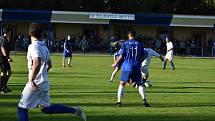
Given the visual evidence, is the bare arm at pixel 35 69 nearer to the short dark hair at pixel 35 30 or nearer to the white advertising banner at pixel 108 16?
the short dark hair at pixel 35 30

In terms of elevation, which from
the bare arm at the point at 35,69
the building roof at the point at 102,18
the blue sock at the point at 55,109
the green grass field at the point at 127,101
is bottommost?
the green grass field at the point at 127,101

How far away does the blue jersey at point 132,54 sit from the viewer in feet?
48.5

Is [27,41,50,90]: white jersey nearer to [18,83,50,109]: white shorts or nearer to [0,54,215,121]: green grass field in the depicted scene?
[18,83,50,109]: white shorts

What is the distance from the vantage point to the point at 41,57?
33.2 feet

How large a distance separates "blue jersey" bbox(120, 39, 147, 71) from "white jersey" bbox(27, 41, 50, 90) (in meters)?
4.70

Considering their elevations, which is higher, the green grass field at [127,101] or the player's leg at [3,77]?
the player's leg at [3,77]

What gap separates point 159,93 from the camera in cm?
1870

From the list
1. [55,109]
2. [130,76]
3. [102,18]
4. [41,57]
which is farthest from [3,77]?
[102,18]

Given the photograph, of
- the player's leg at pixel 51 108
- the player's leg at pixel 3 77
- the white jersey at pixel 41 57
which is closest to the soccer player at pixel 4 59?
the player's leg at pixel 3 77

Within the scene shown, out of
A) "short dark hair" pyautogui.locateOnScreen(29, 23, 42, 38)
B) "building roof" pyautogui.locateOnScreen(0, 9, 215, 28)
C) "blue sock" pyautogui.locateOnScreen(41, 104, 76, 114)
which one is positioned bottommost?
"blue sock" pyautogui.locateOnScreen(41, 104, 76, 114)

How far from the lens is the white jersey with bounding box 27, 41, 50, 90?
9999 millimetres

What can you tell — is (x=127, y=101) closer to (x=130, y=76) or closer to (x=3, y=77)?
(x=130, y=76)

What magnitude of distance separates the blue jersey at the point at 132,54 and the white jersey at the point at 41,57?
4.70m

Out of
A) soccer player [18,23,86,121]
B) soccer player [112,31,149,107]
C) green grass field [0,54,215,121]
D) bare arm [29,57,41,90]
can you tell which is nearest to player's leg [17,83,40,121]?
soccer player [18,23,86,121]
